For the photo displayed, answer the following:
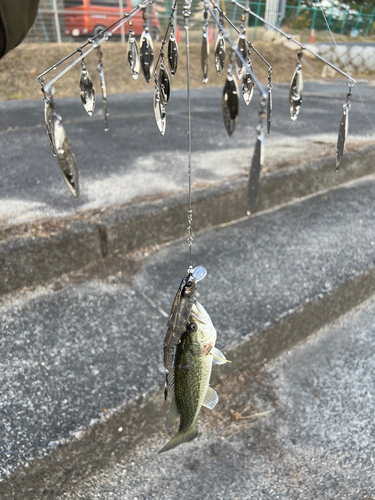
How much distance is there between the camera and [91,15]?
11453 millimetres

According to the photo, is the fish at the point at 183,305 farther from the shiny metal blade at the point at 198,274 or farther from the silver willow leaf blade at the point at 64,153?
the silver willow leaf blade at the point at 64,153

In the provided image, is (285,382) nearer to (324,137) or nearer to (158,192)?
(158,192)

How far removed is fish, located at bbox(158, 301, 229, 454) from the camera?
0.99 meters

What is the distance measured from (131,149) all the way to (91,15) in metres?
9.63

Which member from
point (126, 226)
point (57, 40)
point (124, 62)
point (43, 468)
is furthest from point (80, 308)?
point (57, 40)

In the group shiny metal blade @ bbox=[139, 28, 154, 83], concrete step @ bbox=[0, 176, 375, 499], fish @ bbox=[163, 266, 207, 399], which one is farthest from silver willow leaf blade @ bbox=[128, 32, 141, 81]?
concrete step @ bbox=[0, 176, 375, 499]

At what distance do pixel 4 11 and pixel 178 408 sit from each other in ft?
4.01

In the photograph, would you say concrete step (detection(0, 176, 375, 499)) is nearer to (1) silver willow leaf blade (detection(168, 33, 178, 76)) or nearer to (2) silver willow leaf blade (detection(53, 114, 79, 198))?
(2) silver willow leaf blade (detection(53, 114, 79, 198))

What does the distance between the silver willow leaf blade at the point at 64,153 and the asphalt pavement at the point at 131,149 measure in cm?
207

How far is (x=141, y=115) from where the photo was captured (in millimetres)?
5738

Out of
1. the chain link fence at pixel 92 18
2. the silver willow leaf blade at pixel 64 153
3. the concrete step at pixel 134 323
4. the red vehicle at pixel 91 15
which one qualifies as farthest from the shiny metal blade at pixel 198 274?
the red vehicle at pixel 91 15

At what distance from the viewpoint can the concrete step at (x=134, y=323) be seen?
1.62 m

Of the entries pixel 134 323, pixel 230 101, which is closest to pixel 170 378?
pixel 230 101

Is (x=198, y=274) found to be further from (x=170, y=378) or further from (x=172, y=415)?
(x=172, y=415)
